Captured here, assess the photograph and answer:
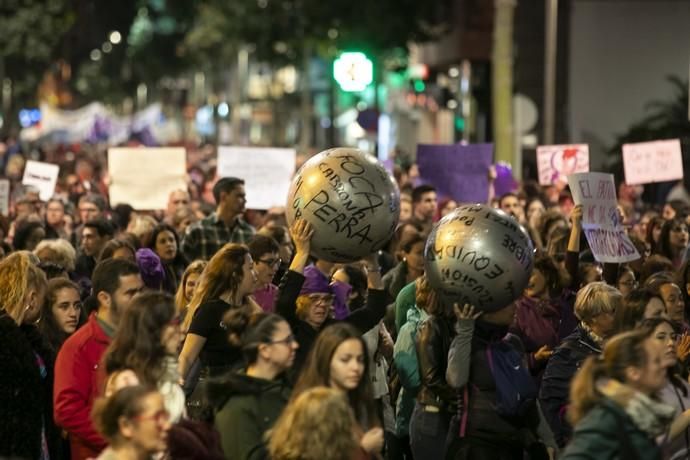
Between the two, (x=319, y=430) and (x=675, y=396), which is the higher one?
(x=319, y=430)

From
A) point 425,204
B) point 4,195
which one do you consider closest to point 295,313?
point 425,204

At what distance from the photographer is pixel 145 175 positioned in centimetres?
1942

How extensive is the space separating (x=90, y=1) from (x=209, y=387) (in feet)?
180

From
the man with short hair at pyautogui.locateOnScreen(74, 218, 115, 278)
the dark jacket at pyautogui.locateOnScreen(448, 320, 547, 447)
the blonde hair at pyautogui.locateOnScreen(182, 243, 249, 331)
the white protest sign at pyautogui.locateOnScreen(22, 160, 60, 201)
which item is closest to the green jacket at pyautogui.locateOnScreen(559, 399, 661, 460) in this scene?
the dark jacket at pyautogui.locateOnScreen(448, 320, 547, 447)

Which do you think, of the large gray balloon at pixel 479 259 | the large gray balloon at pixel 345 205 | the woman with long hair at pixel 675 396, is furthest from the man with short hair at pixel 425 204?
the woman with long hair at pixel 675 396

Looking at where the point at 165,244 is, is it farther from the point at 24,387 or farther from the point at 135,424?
the point at 135,424

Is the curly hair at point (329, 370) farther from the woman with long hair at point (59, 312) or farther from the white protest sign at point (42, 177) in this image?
the white protest sign at point (42, 177)

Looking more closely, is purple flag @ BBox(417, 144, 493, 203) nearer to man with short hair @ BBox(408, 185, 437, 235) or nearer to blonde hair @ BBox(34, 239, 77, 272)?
→ man with short hair @ BBox(408, 185, 437, 235)

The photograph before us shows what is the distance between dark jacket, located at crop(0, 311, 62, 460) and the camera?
28.0 feet

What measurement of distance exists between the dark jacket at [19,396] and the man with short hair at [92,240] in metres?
4.89

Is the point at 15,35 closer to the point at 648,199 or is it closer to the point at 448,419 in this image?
the point at 648,199

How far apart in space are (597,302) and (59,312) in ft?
9.37

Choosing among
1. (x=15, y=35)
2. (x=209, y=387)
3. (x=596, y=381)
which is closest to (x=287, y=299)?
(x=209, y=387)

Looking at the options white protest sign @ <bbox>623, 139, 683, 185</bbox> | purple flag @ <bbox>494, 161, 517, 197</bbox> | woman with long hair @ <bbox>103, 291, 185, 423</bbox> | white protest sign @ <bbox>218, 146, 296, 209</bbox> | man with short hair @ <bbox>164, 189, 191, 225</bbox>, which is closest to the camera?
woman with long hair @ <bbox>103, 291, 185, 423</bbox>
